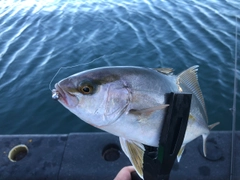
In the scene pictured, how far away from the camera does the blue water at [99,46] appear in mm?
5446

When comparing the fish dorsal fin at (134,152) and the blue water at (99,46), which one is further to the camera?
the blue water at (99,46)

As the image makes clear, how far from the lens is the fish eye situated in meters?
1.64

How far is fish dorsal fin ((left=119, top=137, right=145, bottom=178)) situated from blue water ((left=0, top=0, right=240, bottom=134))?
3.39 metres

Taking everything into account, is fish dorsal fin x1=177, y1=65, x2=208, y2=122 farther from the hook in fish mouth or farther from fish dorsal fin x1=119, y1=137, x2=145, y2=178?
the hook in fish mouth

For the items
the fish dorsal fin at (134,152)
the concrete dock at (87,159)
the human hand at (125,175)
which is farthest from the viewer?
the concrete dock at (87,159)

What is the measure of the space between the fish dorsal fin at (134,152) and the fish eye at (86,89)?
420 mm

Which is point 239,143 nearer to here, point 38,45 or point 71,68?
point 71,68

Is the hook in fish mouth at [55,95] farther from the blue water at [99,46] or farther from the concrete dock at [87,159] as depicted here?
the blue water at [99,46]

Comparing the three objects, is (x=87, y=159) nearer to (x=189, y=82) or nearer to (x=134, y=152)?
(x=134, y=152)

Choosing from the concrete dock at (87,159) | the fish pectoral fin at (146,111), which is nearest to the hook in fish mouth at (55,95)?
the fish pectoral fin at (146,111)

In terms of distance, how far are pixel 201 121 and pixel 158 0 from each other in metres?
9.98

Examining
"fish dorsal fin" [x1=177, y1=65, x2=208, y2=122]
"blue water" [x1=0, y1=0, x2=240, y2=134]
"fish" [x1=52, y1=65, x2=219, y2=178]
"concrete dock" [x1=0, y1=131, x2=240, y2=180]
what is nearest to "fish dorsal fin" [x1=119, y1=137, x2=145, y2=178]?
"fish" [x1=52, y1=65, x2=219, y2=178]

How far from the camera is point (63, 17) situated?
9.89 meters

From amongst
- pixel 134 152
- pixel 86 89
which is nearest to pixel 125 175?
pixel 134 152
